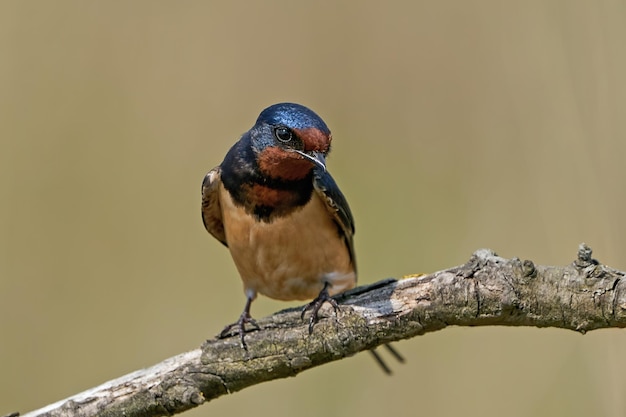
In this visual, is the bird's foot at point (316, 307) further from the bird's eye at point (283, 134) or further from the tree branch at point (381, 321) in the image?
the bird's eye at point (283, 134)

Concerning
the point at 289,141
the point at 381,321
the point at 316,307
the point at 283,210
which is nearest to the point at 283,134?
the point at 289,141

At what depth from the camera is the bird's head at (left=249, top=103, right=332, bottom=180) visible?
10.8ft

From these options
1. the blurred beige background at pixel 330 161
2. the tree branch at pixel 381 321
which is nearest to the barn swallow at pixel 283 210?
the tree branch at pixel 381 321

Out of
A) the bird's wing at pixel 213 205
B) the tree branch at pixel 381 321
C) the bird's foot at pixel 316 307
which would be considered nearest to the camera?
the tree branch at pixel 381 321

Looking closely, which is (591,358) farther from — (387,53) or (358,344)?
(387,53)

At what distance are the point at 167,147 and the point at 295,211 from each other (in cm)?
163

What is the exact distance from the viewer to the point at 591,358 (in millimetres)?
3709

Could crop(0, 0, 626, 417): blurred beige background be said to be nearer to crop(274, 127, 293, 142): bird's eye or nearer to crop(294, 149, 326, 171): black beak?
crop(294, 149, 326, 171): black beak

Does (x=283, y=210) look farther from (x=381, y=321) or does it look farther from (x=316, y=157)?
(x=381, y=321)

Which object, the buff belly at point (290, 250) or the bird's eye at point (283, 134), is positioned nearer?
the bird's eye at point (283, 134)

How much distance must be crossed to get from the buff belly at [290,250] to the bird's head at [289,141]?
23cm

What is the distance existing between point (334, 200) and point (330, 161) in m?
1.26

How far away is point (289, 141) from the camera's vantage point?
3.39 m

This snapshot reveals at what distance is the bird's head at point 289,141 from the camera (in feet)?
10.8
